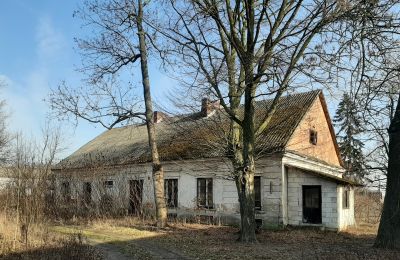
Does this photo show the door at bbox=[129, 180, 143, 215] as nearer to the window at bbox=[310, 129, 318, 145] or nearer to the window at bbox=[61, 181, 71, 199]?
the window at bbox=[61, 181, 71, 199]

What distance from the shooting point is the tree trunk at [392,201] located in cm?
1214

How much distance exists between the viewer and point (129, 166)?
93.8 feet

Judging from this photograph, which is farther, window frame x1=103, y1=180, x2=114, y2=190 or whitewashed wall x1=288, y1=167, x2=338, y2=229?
window frame x1=103, y1=180, x2=114, y2=190

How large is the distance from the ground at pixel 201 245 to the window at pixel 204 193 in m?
3.98

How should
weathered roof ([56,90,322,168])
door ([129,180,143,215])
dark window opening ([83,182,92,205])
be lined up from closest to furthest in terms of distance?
weathered roof ([56,90,322,168])
door ([129,180,143,215])
dark window opening ([83,182,92,205])

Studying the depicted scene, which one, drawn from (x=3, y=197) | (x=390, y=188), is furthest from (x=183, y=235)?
(x=390, y=188)

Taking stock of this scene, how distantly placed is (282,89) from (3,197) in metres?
9.16

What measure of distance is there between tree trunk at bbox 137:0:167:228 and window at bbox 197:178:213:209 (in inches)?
173

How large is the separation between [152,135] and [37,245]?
10656 mm

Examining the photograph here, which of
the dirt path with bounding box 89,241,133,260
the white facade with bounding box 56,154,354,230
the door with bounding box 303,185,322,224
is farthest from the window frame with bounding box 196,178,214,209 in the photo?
the dirt path with bounding box 89,241,133,260

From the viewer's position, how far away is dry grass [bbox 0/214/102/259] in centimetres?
943

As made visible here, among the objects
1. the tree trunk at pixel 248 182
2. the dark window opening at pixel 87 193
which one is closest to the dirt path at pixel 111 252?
the tree trunk at pixel 248 182

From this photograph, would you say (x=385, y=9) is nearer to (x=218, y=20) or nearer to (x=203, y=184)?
(x=218, y=20)

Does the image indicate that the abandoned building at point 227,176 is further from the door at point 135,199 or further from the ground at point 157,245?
the ground at point 157,245
